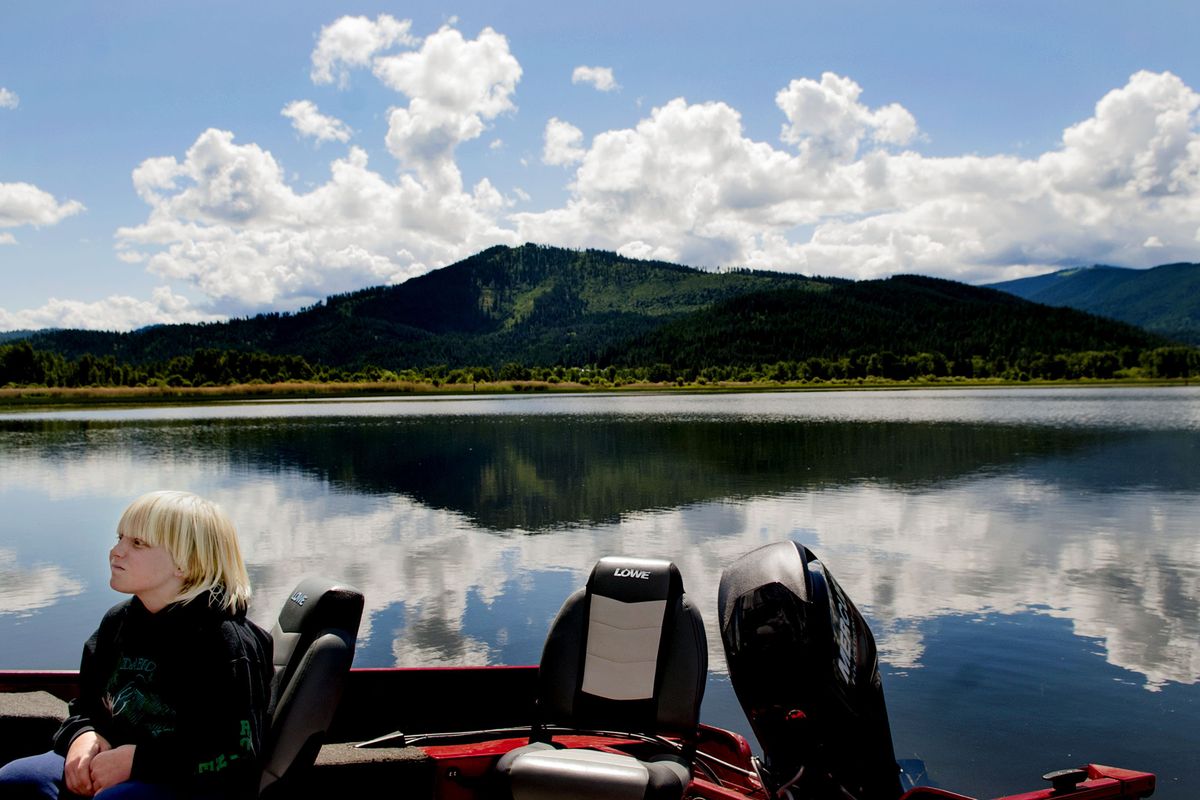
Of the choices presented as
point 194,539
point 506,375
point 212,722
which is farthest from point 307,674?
point 506,375

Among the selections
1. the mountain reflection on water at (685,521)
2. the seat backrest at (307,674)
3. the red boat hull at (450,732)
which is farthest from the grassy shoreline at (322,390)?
the seat backrest at (307,674)

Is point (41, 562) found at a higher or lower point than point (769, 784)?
lower

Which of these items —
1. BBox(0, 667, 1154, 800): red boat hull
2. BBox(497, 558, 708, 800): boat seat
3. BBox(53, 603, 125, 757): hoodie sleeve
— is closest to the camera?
BBox(53, 603, 125, 757): hoodie sleeve

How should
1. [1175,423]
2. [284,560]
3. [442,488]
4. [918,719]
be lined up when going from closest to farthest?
1. [918,719]
2. [284,560]
3. [442,488]
4. [1175,423]

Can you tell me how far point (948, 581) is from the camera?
1163cm

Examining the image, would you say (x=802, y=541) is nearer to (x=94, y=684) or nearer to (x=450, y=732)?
(x=450, y=732)

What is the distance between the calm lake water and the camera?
7410mm

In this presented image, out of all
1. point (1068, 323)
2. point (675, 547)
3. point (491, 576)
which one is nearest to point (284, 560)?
point (491, 576)

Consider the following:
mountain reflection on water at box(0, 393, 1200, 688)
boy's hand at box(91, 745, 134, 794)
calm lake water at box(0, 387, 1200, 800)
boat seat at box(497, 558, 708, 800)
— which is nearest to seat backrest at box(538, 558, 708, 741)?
boat seat at box(497, 558, 708, 800)

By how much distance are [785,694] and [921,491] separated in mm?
17464

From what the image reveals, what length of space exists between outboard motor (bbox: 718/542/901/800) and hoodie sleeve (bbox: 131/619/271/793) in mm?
2393

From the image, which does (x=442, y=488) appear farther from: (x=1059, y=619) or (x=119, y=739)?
(x=119, y=739)

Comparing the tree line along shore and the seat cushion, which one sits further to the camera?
the tree line along shore

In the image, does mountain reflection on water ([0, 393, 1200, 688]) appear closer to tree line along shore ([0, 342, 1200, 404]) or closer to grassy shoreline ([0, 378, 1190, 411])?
grassy shoreline ([0, 378, 1190, 411])
